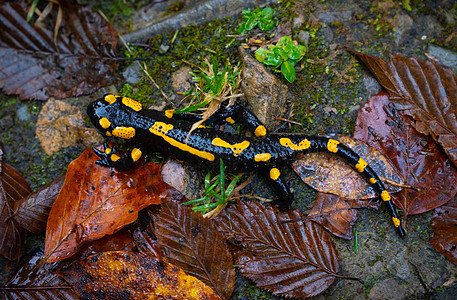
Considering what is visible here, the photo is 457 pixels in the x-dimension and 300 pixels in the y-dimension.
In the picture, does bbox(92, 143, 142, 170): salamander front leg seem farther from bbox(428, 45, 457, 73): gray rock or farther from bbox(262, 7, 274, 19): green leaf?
bbox(428, 45, 457, 73): gray rock

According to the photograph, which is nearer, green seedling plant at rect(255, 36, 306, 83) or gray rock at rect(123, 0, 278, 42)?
green seedling plant at rect(255, 36, 306, 83)

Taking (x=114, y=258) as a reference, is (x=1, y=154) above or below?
above

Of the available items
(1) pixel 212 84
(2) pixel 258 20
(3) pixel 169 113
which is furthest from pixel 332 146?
(3) pixel 169 113

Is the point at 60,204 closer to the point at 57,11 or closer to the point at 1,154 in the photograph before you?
the point at 1,154

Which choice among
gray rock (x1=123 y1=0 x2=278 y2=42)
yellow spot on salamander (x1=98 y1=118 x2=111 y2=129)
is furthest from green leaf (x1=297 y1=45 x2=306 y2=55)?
yellow spot on salamander (x1=98 y1=118 x2=111 y2=129)

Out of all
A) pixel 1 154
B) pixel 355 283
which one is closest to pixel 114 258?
pixel 1 154

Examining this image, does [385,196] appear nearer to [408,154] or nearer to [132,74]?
[408,154]
